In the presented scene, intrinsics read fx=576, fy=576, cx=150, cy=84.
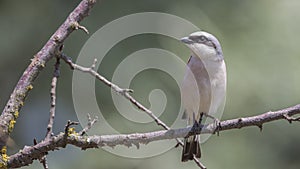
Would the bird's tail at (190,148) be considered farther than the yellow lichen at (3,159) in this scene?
Yes

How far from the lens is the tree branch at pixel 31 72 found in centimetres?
165

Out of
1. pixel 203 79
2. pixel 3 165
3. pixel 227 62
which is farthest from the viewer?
pixel 227 62

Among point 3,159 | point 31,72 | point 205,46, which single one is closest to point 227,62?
point 205,46

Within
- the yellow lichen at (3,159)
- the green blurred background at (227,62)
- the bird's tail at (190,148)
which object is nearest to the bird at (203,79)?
the bird's tail at (190,148)

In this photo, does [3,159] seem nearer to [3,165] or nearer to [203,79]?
[3,165]

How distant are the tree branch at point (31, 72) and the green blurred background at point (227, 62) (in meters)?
2.06

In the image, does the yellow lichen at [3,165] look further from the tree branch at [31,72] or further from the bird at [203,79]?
the bird at [203,79]

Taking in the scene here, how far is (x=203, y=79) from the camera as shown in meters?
2.46

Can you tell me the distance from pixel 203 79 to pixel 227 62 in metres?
1.54

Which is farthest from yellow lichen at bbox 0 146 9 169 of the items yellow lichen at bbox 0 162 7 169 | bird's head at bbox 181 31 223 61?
bird's head at bbox 181 31 223 61

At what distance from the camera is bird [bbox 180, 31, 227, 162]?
2449 millimetres

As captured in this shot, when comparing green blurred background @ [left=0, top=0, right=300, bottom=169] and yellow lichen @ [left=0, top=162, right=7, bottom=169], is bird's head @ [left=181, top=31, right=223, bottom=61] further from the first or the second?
green blurred background @ [left=0, top=0, right=300, bottom=169]

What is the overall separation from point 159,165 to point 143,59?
0.73 metres

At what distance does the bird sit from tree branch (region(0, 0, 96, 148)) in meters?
0.82
